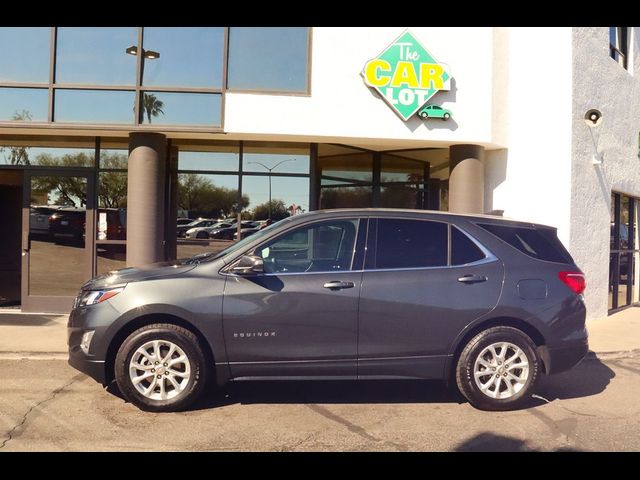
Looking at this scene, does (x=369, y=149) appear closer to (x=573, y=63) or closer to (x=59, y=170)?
(x=573, y=63)

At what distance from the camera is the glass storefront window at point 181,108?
30.4 ft

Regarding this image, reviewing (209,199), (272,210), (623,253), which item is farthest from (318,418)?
(623,253)

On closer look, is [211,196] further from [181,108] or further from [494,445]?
[494,445]

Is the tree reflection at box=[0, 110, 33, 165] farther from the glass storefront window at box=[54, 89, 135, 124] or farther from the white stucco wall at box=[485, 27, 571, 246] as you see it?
the white stucco wall at box=[485, 27, 571, 246]

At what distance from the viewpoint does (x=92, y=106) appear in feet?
30.2

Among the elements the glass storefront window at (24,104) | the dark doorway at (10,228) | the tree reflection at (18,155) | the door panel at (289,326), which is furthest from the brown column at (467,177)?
the dark doorway at (10,228)

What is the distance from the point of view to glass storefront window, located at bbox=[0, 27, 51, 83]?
9234 millimetres

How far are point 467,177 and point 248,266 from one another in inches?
246

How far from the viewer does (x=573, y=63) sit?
31.9 feet

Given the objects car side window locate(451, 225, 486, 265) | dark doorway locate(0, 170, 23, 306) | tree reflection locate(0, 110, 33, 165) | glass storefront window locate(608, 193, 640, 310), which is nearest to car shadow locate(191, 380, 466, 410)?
car side window locate(451, 225, 486, 265)

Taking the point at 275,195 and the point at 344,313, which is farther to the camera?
the point at 275,195

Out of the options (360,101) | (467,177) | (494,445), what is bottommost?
(494,445)

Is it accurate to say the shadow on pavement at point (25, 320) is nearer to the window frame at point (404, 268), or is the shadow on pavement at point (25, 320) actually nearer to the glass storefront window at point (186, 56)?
the glass storefront window at point (186, 56)
